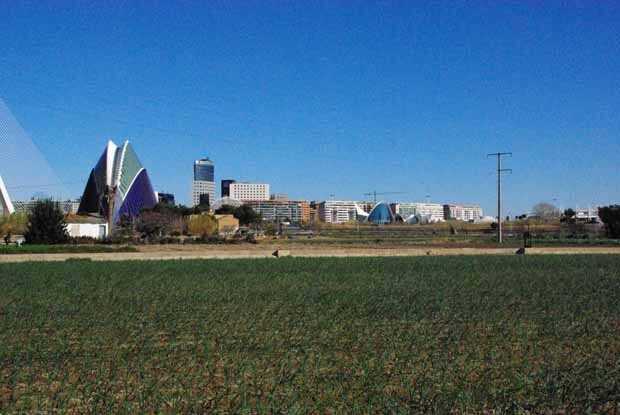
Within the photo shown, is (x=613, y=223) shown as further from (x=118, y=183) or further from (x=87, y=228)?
(x=118, y=183)

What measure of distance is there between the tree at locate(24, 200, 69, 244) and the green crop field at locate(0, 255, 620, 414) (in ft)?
68.4

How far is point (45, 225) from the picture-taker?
40000mm

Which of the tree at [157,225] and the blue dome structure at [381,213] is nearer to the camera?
the tree at [157,225]

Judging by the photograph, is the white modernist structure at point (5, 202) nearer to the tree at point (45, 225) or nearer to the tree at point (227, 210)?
the tree at point (45, 225)

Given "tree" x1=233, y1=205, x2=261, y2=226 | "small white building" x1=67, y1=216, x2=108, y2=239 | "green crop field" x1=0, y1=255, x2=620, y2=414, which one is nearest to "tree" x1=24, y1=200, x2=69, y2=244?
"small white building" x1=67, y1=216, x2=108, y2=239

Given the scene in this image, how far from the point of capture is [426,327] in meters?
11.7

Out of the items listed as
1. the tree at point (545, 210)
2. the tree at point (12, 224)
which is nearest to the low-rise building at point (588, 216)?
the tree at point (545, 210)

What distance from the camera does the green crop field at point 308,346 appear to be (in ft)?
22.8

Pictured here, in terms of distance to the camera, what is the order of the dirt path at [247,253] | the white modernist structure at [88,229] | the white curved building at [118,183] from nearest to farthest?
the dirt path at [247,253] → the white modernist structure at [88,229] → the white curved building at [118,183]

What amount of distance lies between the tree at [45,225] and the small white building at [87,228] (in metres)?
9.86

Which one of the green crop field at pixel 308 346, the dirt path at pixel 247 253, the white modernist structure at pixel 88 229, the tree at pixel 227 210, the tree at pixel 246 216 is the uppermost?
the tree at pixel 227 210

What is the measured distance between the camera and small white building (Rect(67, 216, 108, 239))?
52875 mm

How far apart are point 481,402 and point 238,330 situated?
539 centimetres

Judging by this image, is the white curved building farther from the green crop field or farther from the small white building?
the green crop field
